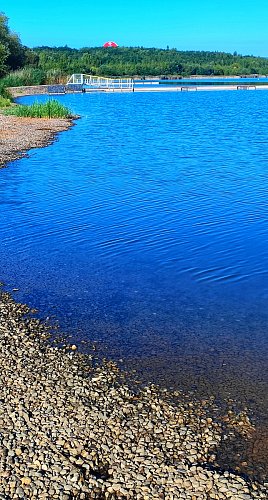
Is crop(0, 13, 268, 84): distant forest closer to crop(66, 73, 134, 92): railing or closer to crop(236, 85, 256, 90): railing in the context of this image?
crop(66, 73, 134, 92): railing

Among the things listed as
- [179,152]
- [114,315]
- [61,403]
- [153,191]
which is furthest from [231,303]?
[179,152]

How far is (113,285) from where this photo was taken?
1185 cm

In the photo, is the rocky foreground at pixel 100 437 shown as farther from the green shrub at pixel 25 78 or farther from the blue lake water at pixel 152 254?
the green shrub at pixel 25 78

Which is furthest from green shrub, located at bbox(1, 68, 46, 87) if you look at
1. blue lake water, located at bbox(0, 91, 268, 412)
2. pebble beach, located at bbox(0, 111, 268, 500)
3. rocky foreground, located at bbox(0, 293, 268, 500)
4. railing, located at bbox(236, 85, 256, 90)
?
rocky foreground, located at bbox(0, 293, 268, 500)

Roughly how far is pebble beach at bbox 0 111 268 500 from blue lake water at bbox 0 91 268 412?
77 centimetres

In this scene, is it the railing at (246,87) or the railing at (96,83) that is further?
the railing at (246,87)

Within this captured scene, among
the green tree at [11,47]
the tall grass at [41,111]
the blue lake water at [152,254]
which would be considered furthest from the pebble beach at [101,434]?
the green tree at [11,47]

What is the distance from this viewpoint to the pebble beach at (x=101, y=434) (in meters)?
5.93

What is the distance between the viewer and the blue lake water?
30.4 ft

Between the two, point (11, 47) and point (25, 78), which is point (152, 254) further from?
point (11, 47)

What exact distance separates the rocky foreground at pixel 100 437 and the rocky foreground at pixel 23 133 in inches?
743

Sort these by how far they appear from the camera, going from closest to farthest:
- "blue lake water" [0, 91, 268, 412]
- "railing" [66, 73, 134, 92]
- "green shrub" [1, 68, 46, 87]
Result: 1. "blue lake water" [0, 91, 268, 412]
2. "green shrub" [1, 68, 46, 87]
3. "railing" [66, 73, 134, 92]

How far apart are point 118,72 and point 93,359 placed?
15479 centimetres

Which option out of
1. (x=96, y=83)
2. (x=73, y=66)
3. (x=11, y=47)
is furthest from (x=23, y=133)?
(x=73, y=66)
